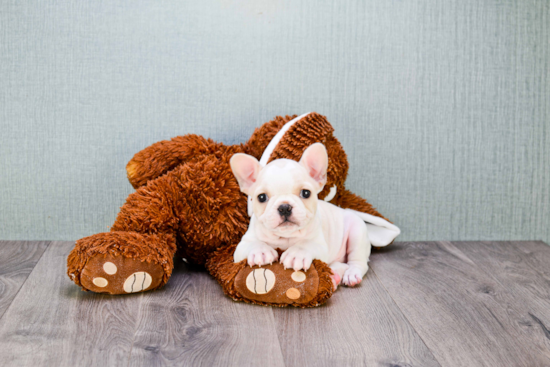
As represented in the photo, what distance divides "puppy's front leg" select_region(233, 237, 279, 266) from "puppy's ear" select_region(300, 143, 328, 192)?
8.7 inches

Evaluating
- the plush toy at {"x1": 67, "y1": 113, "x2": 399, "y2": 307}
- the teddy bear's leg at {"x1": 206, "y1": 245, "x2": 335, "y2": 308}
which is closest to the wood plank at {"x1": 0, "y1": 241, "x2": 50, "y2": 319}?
the plush toy at {"x1": 67, "y1": 113, "x2": 399, "y2": 307}

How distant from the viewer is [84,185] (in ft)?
6.00

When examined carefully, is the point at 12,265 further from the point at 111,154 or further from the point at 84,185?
the point at 111,154

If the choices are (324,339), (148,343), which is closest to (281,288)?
(324,339)

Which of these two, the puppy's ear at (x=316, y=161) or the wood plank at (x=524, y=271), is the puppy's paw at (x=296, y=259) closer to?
the puppy's ear at (x=316, y=161)

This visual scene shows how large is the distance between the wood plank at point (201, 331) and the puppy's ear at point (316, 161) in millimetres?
365

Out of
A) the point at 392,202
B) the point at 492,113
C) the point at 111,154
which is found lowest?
the point at 392,202

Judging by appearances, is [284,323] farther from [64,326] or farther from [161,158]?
[161,158]

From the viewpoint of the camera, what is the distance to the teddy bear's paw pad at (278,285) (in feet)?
4.25

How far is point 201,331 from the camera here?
1176 mm

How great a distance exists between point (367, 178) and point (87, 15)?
3.70 ft

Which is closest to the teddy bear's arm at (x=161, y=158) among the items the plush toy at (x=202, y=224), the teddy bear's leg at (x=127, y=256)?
the plush toy at (x=202, y=224)

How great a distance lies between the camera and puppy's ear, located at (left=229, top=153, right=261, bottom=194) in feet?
4.32

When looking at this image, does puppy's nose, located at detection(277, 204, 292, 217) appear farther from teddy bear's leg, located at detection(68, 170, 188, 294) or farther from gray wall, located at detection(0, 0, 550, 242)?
gray wall, located at detection(0, 0, 550, 242)
